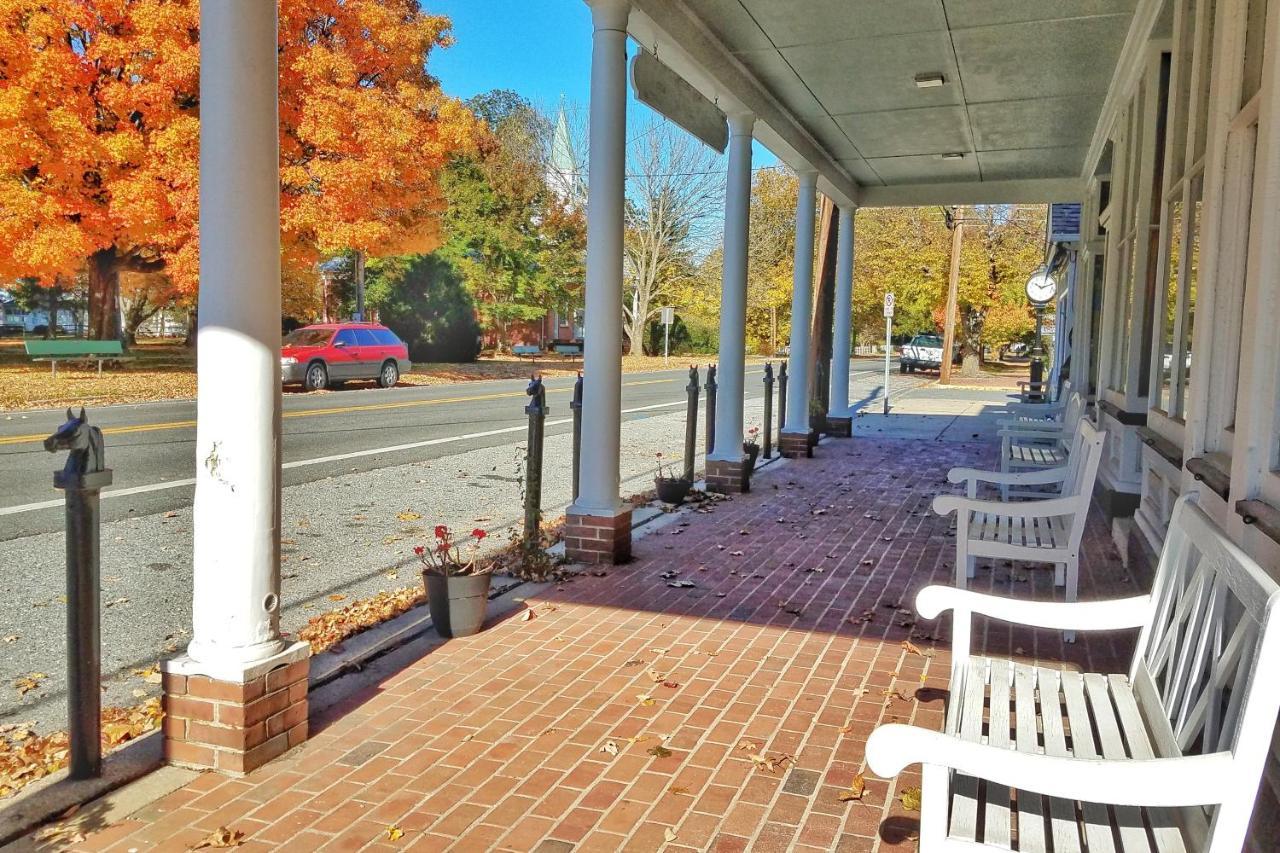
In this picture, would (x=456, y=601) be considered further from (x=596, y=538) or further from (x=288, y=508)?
(x=288, y=508)

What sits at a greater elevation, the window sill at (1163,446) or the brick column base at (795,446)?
the window sill at (1163,446)

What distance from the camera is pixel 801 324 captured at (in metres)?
11.9

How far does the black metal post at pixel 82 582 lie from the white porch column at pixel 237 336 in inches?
12.1

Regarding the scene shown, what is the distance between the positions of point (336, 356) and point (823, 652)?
68.9ft

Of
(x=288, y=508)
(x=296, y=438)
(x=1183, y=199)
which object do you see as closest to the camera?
(x=1183, y=199)

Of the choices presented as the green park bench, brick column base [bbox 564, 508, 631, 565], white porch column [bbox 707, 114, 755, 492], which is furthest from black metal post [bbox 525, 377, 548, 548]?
the green park bench

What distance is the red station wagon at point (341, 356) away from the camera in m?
22.8

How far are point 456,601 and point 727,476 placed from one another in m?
4.94

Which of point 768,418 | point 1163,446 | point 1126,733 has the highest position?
point 1163,446

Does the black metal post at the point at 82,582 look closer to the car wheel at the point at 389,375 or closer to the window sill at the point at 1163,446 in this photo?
the window sill at the point at 1163,446

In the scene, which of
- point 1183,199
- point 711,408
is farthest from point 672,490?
point 1183,199

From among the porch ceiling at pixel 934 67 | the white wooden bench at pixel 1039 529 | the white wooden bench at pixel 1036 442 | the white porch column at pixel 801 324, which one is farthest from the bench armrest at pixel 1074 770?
the white porch column at pixel 801 324

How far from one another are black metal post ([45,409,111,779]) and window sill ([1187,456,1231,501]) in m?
3.77

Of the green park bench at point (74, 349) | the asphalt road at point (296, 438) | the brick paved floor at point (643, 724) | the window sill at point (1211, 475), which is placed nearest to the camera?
the brick paved floor at point (643, 724)
